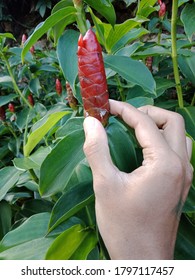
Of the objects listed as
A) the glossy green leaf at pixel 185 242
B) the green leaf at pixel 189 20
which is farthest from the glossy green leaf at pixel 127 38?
the glossy green leaf at pixel 185 242

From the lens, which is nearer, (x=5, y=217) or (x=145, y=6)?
(x=5, y=217)

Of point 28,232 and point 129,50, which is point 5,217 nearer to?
point 28,232

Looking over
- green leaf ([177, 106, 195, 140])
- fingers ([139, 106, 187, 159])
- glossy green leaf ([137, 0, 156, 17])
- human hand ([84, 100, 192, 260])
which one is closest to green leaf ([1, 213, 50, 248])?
human hand ([84, 100, 192, 260])

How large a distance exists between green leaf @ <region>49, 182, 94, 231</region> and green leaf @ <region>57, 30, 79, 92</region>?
207mm

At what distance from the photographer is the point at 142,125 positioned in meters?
0.58

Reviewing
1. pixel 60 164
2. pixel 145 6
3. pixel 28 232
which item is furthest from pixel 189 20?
pixel 28 232

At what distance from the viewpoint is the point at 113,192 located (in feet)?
1.75

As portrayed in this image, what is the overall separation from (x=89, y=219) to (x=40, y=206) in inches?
10.2

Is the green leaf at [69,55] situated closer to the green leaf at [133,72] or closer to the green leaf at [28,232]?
the green leaf at [133,72]

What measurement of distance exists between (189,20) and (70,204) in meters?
0.63

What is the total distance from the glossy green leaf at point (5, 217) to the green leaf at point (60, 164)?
378 millimetres

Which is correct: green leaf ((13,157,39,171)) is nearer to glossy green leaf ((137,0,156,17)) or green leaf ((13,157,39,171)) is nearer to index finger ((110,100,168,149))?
index finger ((110,100,168,149))

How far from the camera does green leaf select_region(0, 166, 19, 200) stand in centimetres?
80
